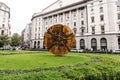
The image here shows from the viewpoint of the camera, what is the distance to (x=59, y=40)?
66.8 feet

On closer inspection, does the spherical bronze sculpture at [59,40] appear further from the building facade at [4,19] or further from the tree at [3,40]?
the building facade at [4,19]

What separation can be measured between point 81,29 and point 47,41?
35.9 metres

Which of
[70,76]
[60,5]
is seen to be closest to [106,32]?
[60,5]

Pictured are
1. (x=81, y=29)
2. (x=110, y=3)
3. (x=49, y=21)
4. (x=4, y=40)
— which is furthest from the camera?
(x=49, y=21)

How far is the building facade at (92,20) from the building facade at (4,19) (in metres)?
18.7

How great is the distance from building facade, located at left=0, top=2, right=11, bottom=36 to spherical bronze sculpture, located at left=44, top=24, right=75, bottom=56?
162ft

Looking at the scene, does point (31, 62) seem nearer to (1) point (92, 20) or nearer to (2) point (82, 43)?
(1) point (92, 20)

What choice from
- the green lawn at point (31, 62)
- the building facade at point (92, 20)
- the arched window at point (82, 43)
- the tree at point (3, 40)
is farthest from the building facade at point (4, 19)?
the green lawn at point (31, 62)

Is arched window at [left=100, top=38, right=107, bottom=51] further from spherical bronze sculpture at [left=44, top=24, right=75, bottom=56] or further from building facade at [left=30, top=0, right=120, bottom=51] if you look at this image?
spherical bronze sculpture at [left=44, top=24, right=75, bottom=56]

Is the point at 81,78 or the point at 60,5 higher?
the point at 60,5

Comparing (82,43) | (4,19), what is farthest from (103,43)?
(4,19)

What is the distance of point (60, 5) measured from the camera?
6375 centimetres

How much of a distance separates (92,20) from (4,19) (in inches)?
1455

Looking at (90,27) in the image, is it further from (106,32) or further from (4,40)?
(4,40)
